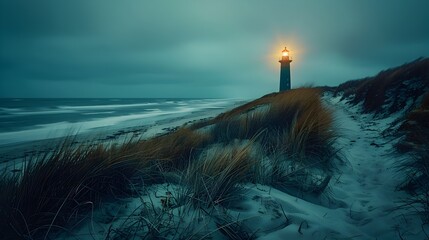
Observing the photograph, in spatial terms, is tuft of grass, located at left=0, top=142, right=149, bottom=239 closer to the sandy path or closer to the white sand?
the white sand

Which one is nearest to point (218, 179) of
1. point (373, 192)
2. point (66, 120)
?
point (373, 192)

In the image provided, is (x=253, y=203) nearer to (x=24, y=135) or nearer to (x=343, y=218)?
(x=343, y=218)

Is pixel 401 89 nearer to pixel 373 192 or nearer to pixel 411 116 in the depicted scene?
pixel 411 116

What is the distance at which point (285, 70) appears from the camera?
26359 millimetres

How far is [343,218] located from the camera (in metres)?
2.26

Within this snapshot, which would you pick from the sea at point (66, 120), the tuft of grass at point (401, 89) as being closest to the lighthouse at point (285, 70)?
the sea at point (66, 120)

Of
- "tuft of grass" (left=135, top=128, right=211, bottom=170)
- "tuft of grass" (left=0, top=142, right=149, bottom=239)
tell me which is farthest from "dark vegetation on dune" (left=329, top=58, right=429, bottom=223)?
"tuft of grass" (left=0, top=142, right=149, bottom=239)

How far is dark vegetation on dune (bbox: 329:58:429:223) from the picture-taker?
96.1 inches

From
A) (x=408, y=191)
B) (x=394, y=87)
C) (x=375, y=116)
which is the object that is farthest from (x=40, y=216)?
(x=394, y=87)

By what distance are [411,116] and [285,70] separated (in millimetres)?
22998

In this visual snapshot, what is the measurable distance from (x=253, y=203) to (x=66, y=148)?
1.66 m

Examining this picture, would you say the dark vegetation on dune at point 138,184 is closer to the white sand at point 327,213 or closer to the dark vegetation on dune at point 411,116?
the white sand at point 327,213

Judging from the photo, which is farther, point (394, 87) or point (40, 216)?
point (394, 87)

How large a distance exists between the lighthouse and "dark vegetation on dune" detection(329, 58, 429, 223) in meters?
15.5
